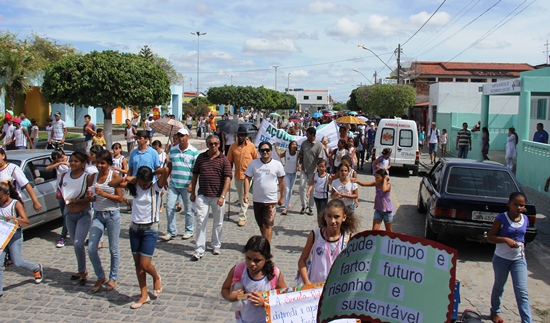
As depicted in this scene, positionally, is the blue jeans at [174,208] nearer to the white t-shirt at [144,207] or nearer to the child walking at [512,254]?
the white t-shirt at [144,207]

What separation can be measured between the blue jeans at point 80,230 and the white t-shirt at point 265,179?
233 cm

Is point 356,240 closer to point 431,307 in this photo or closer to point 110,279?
point 431,307

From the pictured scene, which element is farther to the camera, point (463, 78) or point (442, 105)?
point (463, 78)

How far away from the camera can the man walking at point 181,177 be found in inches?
321

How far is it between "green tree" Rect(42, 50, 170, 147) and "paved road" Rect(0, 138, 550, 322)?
1034 cm

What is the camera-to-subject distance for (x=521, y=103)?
17250 mm

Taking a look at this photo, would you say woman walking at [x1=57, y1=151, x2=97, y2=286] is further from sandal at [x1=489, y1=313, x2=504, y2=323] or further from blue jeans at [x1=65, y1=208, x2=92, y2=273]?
sandal at [x1=489, y1=313, x2=504, y2=323]

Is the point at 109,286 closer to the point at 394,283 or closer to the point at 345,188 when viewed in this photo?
the point at 345,188

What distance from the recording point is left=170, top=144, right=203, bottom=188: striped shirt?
8.15 metres

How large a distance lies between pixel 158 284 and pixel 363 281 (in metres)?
3.52

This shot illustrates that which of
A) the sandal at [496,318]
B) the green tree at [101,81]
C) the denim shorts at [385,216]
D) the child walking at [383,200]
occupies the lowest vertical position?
the sandal at [496,318]

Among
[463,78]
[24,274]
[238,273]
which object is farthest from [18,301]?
[463,78]

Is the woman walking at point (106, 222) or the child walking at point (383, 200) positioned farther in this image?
the child walking at point (383, 200)

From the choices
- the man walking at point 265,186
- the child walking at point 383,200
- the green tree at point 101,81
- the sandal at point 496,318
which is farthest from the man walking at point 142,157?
the green tree at point 101,81
